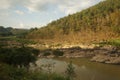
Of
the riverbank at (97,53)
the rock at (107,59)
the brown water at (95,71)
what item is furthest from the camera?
the riverbank at (97,53)

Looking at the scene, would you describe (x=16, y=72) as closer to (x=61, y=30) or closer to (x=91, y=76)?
(x=91, y=76)

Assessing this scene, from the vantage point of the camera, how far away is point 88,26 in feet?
494

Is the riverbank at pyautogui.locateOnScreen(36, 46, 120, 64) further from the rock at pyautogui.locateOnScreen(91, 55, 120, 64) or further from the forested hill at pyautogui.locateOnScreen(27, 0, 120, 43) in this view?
the forested hill at pyautogui.locateOnScreen(27, 0, 120, 43)

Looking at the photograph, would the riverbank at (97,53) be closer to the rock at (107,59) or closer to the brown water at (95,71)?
the rock at (107,59)

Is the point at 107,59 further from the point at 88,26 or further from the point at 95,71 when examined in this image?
the point at 88,26

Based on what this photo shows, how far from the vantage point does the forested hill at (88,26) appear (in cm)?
13912

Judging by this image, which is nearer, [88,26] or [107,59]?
[107,59]

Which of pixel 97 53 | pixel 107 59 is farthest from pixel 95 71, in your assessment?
pixel 97 53

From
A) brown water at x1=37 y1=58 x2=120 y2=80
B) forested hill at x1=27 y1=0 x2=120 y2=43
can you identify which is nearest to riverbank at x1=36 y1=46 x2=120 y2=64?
brown water at x1=37 y1=58 x2=120 y2=80

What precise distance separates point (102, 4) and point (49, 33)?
1579 inches

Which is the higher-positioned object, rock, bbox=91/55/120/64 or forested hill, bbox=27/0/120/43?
forested hill, bbox=27/0/120/43

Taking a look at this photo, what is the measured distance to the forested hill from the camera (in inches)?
5477

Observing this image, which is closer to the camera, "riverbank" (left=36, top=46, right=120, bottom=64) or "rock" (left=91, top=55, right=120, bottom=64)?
"rock" (left=91, top=55, right=120, bottom=64)

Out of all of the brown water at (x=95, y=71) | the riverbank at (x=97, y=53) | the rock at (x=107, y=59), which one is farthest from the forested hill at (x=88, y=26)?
the brown water at (x=95, y=71)
